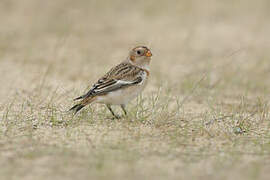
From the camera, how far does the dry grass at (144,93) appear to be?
398cm

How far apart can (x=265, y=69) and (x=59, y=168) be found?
527cm

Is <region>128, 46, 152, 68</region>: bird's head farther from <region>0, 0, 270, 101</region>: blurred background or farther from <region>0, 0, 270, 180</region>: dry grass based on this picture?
<region>0, 0, 270, 101</region>: blurred background

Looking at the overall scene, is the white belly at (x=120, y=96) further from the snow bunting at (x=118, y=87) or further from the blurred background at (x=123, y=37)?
the blurred background at (x=123, y=37)

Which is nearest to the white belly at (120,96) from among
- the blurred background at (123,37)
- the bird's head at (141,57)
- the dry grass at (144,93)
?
the dry grass at (144,93)

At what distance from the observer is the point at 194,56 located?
362 inches

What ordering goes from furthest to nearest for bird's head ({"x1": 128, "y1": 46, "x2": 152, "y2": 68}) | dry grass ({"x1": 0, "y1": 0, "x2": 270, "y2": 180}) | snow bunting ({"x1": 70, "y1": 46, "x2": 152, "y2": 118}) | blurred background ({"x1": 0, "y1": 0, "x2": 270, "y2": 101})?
1. blurred background ({"x1": 0, "y1": 0, "x2": 270, "y2": 101})
2. bird's head ({"x1": 128, "y1": 46, "x2": 152, "y2": 68})
3. snow bunting ({"x1": 70, "y1": 46, "x2": 152, "y2": 118})
4. dry grass ({"x1": 0, "y1": 0, "x2": 270, "y2": 180})

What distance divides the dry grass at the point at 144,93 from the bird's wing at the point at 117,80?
28 centimetres

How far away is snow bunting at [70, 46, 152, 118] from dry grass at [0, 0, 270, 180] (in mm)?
175

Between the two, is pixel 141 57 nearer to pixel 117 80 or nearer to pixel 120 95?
pixel 117 80

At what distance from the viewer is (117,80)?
5312 mm

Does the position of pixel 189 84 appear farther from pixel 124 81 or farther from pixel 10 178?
pixel 10 178

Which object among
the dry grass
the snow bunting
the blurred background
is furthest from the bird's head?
the blurred background

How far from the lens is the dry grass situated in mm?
3984

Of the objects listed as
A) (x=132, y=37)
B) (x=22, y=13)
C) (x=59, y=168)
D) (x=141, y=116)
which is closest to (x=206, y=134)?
(x=141, y=116)
